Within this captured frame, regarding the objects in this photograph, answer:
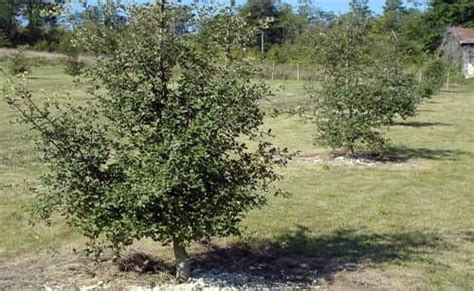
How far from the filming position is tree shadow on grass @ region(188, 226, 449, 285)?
724cm

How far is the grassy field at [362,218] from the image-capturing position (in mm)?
7501

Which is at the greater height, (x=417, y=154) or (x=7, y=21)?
(x=7, y=21)

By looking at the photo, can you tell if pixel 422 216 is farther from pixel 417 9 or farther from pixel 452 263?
pixel 417 9

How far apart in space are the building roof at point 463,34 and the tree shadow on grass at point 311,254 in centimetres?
4837

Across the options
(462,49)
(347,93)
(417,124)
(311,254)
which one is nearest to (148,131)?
(311,254)

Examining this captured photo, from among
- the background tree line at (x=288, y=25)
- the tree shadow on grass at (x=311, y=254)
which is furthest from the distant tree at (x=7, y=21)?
the tree shadow on grass at (x=311, y=254)

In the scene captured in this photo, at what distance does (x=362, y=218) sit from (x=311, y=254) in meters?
2.18

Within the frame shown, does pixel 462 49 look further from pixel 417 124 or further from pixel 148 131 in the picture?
pixel 148 131

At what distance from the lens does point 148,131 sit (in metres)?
6.18

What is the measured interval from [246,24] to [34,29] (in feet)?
203

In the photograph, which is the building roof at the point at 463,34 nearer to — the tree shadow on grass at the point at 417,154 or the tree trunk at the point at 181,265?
the tree shadow on grass at the point at 417,154

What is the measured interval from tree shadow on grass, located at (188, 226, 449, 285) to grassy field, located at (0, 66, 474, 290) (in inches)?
0.5

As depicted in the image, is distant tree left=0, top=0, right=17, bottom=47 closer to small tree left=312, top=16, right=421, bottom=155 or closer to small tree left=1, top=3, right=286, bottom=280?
small tree left=312, top=16, right=421, bottom=155

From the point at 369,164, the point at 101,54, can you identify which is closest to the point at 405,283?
the point at 101,54
